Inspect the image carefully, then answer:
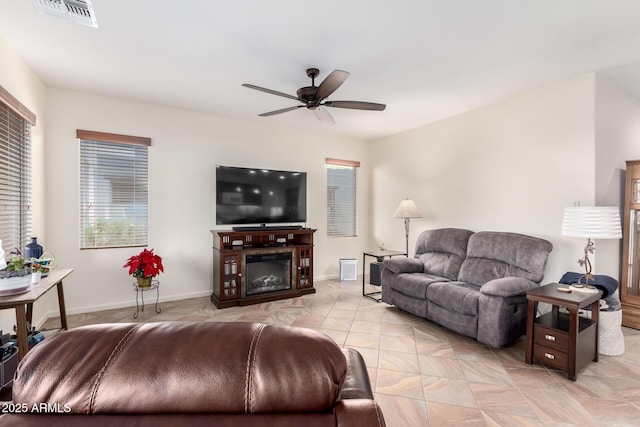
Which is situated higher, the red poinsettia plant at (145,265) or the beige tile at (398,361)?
the red poinsettia plant at (145,265)

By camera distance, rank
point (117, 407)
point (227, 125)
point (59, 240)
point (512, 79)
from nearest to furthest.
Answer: point (117, 407) → point (512, 79) → point (59, 240) → point (227, 125)

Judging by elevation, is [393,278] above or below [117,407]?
below

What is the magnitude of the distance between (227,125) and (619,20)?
418 cm

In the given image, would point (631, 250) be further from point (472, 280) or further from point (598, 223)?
point (472, 280)

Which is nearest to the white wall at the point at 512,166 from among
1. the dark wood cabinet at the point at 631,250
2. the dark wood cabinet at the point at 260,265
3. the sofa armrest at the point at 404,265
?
the dark wood cabinet at the point at 631,250

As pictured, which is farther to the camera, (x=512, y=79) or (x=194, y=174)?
(x=194, y=174)

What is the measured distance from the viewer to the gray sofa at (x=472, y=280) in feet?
8.92

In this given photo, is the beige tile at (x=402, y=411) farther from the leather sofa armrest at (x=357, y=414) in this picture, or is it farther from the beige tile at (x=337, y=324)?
the leather sofa armrest at (x=357, y=414)

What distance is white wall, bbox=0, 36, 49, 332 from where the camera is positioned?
2.55 metres

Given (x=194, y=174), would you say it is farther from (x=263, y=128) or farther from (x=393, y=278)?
(x=393, y=278)

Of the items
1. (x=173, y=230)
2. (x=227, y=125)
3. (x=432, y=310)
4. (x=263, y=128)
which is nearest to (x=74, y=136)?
(x=173, y=230)

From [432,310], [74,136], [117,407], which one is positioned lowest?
[432,310]

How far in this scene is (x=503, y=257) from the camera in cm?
328

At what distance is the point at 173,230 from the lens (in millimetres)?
4176
